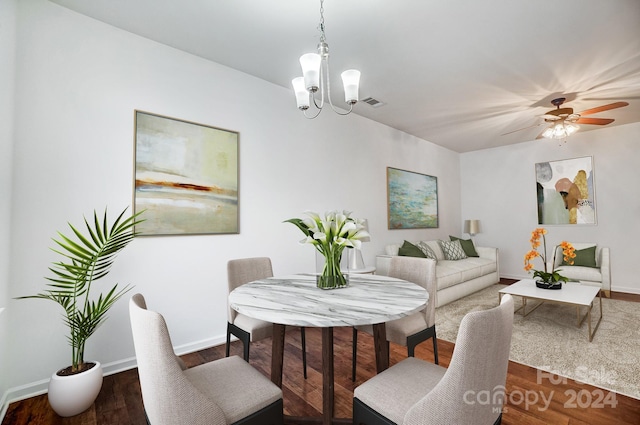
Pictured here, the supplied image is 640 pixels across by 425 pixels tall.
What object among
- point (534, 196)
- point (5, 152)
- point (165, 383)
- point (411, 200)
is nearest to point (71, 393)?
point (165, 383)

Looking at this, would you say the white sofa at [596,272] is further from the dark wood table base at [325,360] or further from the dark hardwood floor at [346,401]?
the dark wood table base at [325,360]

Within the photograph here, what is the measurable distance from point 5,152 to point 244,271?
1.71 meters

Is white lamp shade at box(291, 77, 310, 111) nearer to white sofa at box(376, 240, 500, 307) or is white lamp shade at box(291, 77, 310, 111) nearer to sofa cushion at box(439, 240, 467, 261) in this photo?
white sofa at box(376, 240, 500, 307)

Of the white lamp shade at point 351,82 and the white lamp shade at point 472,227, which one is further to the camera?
the white lamp shade at point 472,227

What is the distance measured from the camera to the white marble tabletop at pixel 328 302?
1135 mm

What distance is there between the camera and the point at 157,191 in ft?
8.18

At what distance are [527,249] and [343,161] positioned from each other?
4237 mm

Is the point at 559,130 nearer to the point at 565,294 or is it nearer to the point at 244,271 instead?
the point at 565,294

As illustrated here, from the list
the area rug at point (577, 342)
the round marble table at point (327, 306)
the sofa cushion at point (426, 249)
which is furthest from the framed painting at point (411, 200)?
the round marble table at point (327, 306)

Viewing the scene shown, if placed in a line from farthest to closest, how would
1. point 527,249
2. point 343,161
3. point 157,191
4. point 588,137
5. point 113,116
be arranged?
point 527,249, point 588,137, point 343,161, point 157,191, point 113,116

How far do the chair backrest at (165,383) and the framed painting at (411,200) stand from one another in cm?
407

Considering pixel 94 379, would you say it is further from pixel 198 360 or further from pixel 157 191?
pixel 157 191

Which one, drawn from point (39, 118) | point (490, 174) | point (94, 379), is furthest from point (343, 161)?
point (490, 174)

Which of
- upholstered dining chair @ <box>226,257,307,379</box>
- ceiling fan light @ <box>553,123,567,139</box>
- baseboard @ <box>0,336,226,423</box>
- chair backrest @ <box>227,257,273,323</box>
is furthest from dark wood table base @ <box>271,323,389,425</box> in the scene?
ceiling fan light @ <box>553,123,567,139</box>
